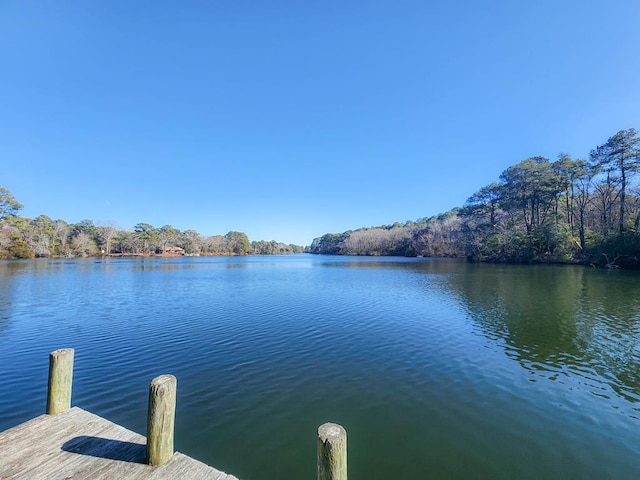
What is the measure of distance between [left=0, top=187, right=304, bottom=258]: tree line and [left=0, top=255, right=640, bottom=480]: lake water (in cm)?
6018

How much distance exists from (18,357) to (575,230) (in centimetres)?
5471

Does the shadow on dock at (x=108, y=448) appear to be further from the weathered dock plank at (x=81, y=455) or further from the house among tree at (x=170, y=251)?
the house among tree at (x=170, y=251)

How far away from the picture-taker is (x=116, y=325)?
10266 mm

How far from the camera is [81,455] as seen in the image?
2.96 metres

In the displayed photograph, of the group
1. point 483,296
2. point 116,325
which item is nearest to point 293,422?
point 116,325

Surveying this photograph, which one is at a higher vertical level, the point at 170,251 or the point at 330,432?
the point at 170,251

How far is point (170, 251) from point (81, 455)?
352ft

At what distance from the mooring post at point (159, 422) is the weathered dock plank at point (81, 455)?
11 cm

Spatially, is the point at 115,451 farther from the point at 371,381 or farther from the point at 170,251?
the point at 170,251

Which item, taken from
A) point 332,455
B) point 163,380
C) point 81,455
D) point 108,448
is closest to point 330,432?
point 332,455

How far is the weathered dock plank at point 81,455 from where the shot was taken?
107 inches

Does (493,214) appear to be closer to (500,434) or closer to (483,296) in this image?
(483,296)

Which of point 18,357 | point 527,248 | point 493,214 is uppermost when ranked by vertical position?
point 493,214

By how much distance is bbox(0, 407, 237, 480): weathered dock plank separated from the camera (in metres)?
2.72
